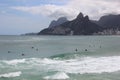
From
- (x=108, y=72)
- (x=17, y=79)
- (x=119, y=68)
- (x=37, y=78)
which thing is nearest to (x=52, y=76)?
(x=37, y=78)

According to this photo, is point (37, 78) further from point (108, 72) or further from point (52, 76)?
point (108, 72)

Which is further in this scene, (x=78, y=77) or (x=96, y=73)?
(x=96, y=73)

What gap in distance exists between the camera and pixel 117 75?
31094 mm

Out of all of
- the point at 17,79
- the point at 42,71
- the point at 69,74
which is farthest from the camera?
the point at 42,71

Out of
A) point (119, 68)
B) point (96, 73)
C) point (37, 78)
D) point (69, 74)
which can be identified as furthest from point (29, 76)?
point (119, 68)

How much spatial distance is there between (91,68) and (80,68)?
127 centimetres

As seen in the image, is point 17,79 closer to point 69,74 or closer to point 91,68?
point 69,74

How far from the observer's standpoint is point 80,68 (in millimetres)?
36438

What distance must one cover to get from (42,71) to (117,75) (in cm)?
830

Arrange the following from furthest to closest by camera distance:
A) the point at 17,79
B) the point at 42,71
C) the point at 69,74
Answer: the point at 42,71 → the point at 69,74 → the point at 17,79

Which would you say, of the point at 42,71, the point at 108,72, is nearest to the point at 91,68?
the point at 108,72

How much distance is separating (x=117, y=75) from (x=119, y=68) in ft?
16.4

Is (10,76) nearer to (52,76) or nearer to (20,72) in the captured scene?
(20,72)

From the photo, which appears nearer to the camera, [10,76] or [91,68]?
[10,76]
